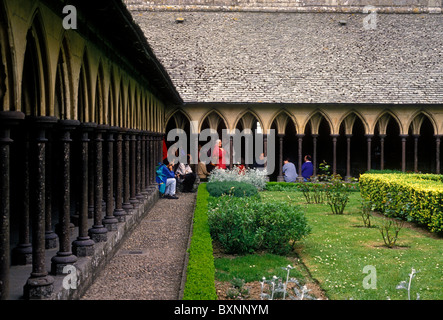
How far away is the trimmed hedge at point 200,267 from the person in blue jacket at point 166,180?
20.5 ft

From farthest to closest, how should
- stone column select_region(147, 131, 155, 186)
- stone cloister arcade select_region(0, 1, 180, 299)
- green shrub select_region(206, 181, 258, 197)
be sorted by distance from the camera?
1. stone column select_region(147, 131, 155, 186)
2. green shrub select_region(206, 181, 258, 197)
3. stone cloister arcade select_region(0, 1, 180, 299)

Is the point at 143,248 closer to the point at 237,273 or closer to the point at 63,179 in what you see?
the point at 237,273

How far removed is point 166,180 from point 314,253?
9.00 metres

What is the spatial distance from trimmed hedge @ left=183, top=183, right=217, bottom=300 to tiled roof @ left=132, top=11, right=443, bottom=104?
12517 millimetres

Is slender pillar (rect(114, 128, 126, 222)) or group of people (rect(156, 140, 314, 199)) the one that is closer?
slender pillar (rect(114, 128, 126, 222))

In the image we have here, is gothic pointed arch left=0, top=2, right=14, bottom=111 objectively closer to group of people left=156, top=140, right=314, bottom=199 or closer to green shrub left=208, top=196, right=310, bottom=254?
green shrub left=208, top=196, right=310, bottom=254

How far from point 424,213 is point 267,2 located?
20.0 meters

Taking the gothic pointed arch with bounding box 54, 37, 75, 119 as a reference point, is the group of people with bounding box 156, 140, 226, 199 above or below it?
below

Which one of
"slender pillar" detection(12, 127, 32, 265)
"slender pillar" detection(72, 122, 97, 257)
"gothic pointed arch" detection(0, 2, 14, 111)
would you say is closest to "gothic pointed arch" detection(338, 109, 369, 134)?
"slender pillar" detection(72, 122, 97, 257)

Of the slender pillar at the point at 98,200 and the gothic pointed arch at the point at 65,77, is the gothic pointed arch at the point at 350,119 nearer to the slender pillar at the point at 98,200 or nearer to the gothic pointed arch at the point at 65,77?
the slender pillar at the point at 98,200

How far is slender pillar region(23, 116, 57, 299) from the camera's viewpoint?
543cm

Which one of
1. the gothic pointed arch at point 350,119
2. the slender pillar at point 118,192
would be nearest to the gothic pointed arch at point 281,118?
the gothic pointed arch at point 350,119

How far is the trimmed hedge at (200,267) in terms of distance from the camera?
5.97 meters

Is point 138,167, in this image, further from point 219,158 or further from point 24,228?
point 219,158
